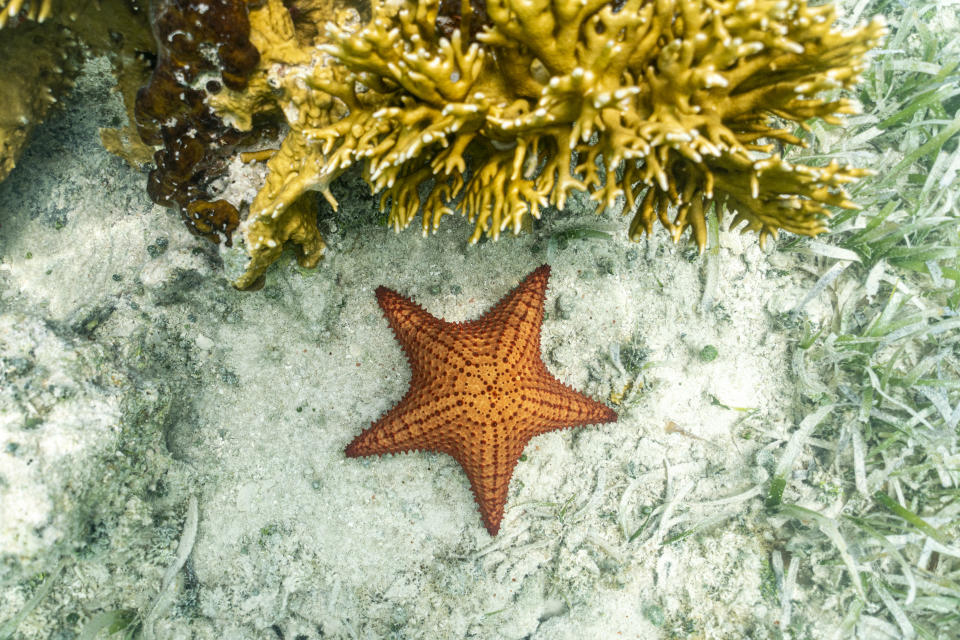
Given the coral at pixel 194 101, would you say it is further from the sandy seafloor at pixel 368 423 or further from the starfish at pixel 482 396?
the starfish at pixel 482 396

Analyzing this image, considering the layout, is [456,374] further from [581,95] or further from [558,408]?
[581,95]

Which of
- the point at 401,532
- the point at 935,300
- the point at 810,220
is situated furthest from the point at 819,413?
the point at 401,532

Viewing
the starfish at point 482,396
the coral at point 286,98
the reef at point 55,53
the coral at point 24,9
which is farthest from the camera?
the starfish at point 482,396

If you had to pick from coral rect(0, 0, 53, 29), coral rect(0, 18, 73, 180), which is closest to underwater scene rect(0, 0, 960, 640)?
coral rect(0, 18, 73, 180)

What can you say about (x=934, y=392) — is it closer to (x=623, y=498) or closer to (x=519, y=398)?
(x=623, y=498)

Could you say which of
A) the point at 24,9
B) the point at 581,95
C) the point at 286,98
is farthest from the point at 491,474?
the point at 24,9

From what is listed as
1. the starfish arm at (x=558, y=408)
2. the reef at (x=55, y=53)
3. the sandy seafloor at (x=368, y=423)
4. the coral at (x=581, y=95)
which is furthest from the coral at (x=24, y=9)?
the starfish arm at (x=558, y=408)

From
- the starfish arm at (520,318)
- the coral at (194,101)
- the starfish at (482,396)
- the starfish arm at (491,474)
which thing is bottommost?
the starfish arm at (491,474)

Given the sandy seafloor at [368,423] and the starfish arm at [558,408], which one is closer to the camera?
the starfish arm at [558,408]

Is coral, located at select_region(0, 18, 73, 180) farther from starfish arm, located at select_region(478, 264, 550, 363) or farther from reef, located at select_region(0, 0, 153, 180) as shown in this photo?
starfish arm, located at select_region(478, 264, 550, 363)
